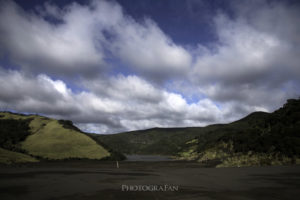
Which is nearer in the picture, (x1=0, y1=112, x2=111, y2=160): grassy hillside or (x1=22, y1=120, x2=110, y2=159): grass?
(x1=0, y1=112, x2=111, y2=160): grassy hillside

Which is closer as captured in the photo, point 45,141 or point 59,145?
point 59,145

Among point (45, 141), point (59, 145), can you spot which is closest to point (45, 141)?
point (45, 141)

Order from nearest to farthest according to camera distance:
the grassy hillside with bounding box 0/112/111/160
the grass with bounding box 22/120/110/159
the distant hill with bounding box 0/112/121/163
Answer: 1. the distant hill with bounding box 0/112/121/163
2. the grassy hillside with bounding box 0/112/111/160
3. the grass with bounding box 22/120/110/159

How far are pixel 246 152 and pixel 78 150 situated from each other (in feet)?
214

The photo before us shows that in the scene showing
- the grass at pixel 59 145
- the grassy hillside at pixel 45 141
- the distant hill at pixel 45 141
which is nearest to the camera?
the distant hill at pixel 45 141

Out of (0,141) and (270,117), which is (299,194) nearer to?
(270,117)

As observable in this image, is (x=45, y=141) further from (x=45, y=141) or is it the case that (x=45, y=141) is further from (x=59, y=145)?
(x=59, y=145)

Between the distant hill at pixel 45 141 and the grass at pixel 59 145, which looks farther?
the grass at pixel 59 145

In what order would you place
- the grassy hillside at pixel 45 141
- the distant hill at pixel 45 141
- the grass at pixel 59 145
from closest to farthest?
1. the distant hill at pixel 45 141
2. the grassy hillside at pixel 45 141
3. the grass at pixel 59 145

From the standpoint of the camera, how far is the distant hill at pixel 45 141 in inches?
3068

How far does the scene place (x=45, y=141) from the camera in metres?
88.7

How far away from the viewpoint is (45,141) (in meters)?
88.7

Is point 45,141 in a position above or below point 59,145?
above

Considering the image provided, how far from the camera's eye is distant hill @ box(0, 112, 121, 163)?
77919 mm
